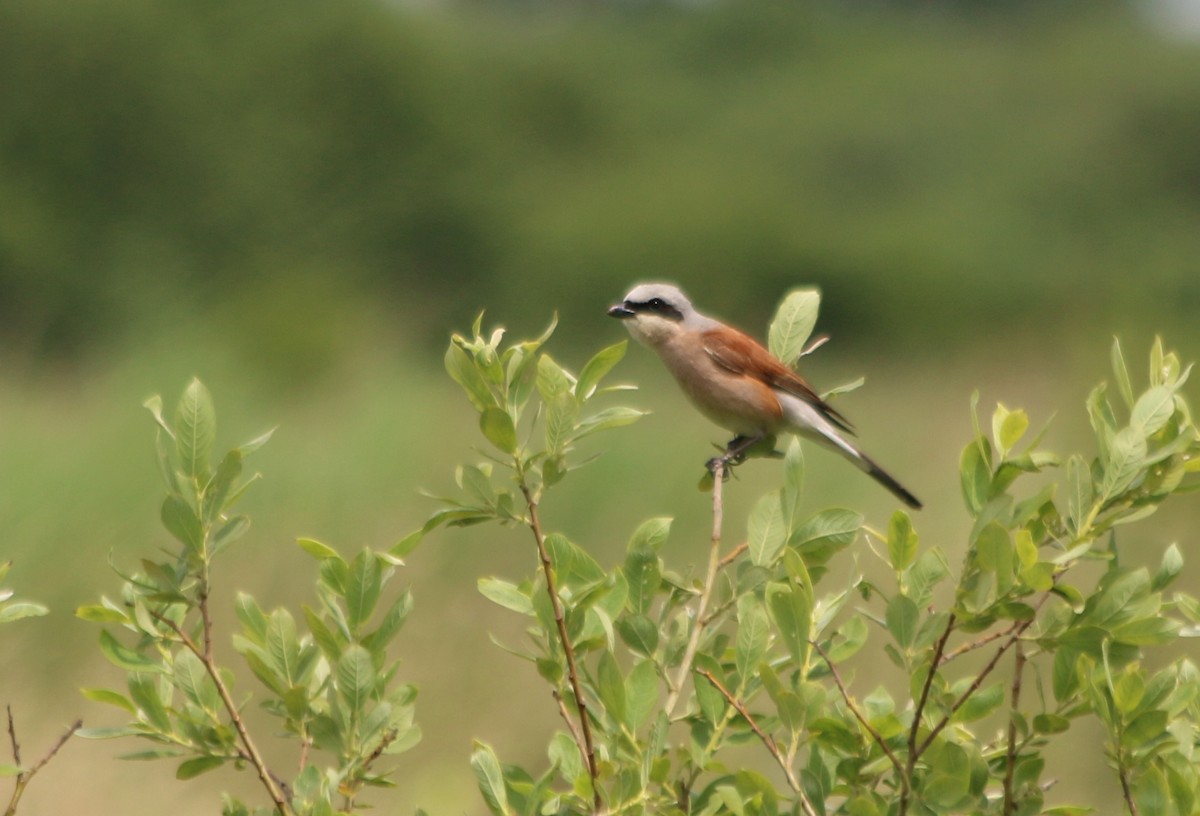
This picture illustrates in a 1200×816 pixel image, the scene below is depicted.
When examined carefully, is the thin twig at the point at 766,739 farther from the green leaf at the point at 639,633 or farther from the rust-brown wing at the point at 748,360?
the rust-brown wing at the point at 748,360

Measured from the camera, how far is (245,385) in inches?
316

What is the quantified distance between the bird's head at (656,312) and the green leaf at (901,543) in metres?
2.26

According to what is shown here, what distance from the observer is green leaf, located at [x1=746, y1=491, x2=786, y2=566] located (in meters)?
1.74

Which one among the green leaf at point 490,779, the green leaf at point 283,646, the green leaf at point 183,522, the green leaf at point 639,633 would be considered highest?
the green leaf at point 183,522

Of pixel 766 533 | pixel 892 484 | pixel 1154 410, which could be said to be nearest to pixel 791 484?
pixel 766 533

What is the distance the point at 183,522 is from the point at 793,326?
3.24ft

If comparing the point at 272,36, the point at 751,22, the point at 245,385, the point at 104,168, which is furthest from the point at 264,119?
the point at 245,385

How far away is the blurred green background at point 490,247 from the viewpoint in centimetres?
616

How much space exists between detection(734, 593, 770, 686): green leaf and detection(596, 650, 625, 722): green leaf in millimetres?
147

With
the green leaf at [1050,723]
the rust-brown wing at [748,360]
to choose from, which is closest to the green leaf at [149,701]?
the green leaf at [1050,723]

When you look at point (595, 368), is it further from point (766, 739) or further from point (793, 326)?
point (793, 326)

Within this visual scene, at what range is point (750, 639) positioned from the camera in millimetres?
1652

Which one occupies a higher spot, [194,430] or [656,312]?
[656,312]


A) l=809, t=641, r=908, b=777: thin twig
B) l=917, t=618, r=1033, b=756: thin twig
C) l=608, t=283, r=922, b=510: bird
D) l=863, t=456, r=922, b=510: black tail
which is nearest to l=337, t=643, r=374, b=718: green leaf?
l=809, t=641, r=908, b=777: thin twig
